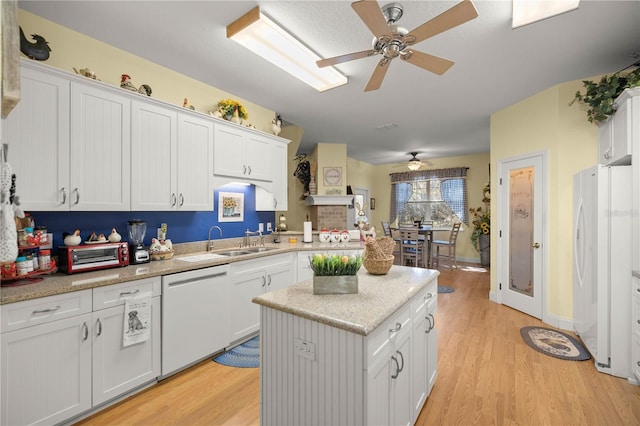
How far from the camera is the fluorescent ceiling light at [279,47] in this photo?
88.3 inches

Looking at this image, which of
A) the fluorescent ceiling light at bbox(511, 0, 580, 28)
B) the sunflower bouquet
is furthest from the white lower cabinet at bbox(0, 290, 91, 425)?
the sunflower bouquet

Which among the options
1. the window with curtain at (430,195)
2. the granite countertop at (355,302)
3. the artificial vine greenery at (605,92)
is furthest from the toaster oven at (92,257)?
the window with curtain at (430,195)

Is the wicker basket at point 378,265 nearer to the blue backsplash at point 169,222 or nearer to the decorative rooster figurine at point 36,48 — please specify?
the blue backsplash at point 169,222

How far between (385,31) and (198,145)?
210cm

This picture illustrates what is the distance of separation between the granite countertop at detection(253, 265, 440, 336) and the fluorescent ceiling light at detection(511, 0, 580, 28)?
211 centimetres

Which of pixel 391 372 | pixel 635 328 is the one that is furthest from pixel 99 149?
pixel 635 328

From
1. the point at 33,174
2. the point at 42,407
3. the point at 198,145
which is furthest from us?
the point at 198,145

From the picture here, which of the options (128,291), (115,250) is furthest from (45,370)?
(115,250)

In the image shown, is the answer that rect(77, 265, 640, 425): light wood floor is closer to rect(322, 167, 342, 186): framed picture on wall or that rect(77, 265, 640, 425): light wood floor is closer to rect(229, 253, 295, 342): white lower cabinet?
rect(229, 253, 295, 342): white lower cabinet

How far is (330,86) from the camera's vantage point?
11.0 feet

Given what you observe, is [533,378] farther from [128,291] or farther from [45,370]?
[45,370]

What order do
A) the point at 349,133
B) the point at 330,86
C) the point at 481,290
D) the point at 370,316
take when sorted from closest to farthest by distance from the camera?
the point at 370,316
the point at 330,86
the point at 481,290
the point at 349,133

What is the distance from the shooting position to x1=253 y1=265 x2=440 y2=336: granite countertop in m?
1.25

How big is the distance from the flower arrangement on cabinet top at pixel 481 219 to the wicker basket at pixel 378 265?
5.78 meters
